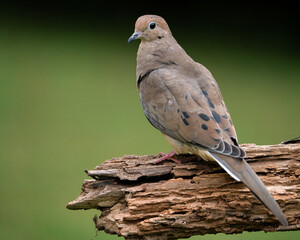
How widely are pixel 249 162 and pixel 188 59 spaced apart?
0.71 m

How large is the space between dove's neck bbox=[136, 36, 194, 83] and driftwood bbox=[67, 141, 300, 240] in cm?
59

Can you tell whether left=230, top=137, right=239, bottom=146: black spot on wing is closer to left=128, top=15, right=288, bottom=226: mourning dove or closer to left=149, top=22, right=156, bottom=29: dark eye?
left=128, top=15, right=288, bottom=226: mourning dove

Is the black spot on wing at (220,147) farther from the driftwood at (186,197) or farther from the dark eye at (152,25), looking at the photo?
the dark eye at (152,25)

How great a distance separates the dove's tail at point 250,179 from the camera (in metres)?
1.84

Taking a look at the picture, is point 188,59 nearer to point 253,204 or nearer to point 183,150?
point 183,150

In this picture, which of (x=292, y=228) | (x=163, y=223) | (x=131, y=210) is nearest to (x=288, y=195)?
(x=292, y=228)

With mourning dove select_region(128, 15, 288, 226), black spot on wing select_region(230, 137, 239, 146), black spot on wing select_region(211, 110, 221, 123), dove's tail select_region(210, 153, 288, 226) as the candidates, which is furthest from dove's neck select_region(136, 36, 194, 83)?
dove's tail select_region(210, 153, 288, 226)

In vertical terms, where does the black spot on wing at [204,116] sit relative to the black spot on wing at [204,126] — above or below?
above

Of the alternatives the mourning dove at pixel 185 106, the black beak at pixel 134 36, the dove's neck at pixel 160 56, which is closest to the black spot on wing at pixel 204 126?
the mourning dove at pixel 185 106

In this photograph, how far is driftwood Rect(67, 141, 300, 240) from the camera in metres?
1.99

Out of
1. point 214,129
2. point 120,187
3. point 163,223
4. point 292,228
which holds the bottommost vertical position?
point 292,228

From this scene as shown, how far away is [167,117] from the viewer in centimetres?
223

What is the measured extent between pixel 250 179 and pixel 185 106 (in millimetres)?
498

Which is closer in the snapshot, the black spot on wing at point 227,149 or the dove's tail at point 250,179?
the dove's tail at point 250,179
